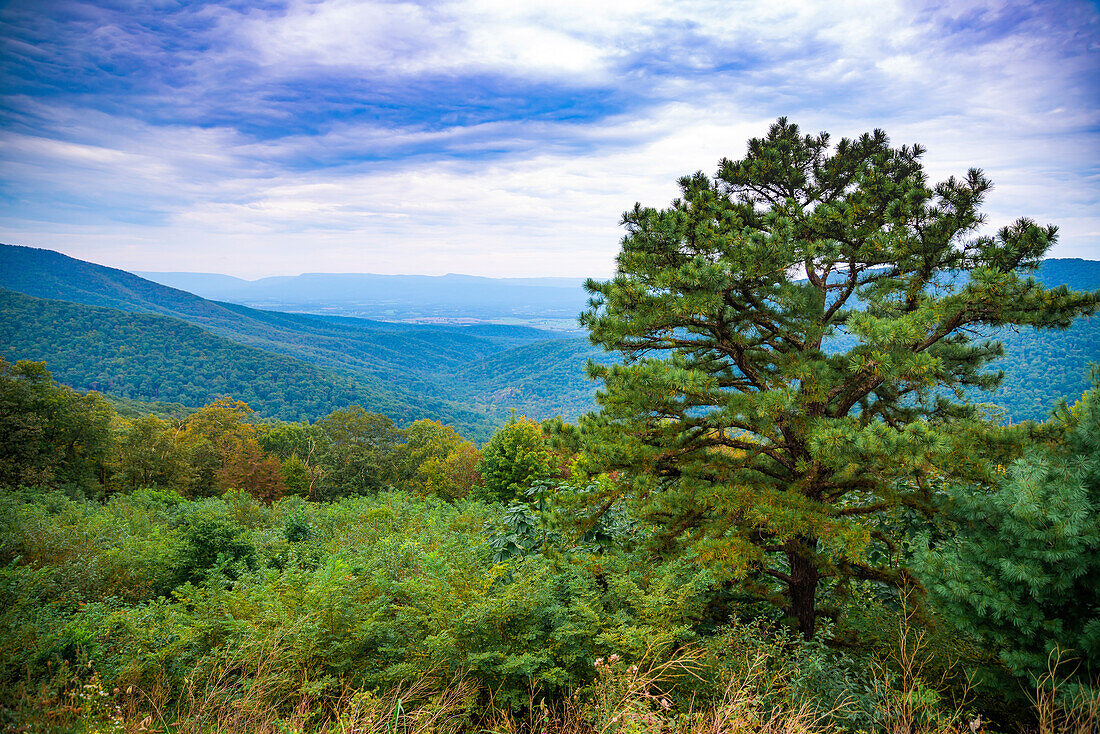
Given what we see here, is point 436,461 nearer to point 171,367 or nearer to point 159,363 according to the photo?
point 171,367

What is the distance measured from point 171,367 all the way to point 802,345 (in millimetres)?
151761

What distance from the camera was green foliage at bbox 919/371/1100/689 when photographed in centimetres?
313

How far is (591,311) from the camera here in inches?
231

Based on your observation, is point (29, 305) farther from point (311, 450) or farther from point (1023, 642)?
point (1023, 642)

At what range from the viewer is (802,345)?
591 cm

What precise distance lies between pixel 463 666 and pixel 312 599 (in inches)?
67.6

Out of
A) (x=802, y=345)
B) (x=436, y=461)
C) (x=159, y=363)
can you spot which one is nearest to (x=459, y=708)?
(x=802, y=345)

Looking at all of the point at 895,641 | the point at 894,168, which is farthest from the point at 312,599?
the point at 894,168

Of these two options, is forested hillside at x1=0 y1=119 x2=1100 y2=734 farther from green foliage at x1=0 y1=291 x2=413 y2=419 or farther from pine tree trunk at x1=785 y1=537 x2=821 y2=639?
green foliage at x1=0 y1=291 x2=413 y2=419

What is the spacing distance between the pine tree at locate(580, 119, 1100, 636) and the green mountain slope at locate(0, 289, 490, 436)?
287ft

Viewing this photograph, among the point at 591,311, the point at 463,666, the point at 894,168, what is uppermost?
the point at 894,168

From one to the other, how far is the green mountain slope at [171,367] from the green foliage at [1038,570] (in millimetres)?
89971

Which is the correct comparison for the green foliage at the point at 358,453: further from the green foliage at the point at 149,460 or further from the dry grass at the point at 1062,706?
the dry grass at the point at 1062,706

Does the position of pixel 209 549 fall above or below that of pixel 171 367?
above
